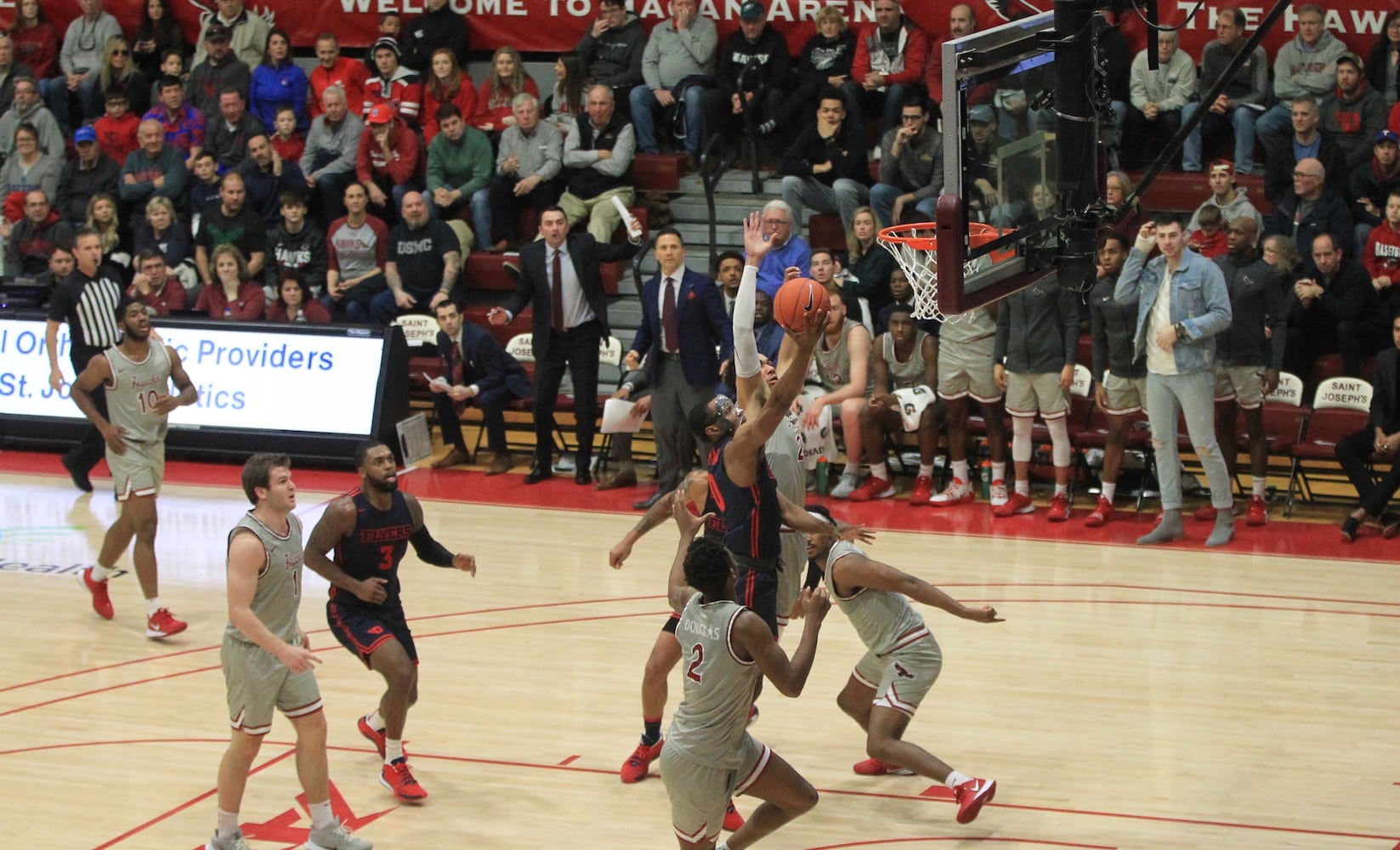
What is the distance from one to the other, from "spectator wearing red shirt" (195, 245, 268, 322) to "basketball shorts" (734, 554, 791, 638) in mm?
9404

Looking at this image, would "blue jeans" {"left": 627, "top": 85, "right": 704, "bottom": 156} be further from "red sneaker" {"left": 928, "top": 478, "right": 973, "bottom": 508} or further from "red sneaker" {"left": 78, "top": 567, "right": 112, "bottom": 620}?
"red sneaker" {"left": 78, "top": 567, "right": 112, "bottom": 620}

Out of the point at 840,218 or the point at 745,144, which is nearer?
the point at 840,218

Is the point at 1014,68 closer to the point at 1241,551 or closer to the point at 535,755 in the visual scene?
the point at 535,755

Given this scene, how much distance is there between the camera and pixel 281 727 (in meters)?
8.94

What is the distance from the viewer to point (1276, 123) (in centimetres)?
1483

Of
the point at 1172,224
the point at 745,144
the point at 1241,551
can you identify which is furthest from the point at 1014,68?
the point at 745,144

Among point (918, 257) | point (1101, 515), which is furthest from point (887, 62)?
point (918, 257)

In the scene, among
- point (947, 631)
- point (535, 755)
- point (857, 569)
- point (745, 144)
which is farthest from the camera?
point (745, 144)

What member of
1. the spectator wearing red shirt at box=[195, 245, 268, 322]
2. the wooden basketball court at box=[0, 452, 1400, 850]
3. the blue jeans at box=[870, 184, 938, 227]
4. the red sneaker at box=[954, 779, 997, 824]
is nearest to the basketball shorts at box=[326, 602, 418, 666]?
the wooden basketball court at box=[0, 452, 1400, 850]

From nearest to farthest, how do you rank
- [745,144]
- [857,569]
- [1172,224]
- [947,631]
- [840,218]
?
[857,569] → [947,631] → [1172,224] → [840,218] → [745,144]

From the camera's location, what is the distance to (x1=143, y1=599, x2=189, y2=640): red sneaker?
412 inches

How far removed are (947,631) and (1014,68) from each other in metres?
3.95

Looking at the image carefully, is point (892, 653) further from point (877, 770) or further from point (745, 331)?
point (745, 331)

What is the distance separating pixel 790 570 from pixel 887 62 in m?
9.01
